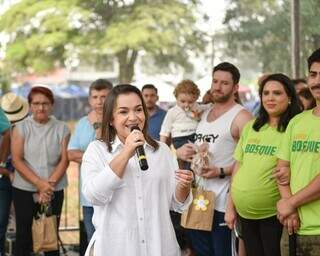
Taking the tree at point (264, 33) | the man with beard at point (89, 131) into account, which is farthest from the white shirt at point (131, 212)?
the tree at point (264, 33)

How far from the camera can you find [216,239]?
4078mm

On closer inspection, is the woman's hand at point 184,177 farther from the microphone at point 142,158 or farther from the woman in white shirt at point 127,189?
the microphone at point 142,158

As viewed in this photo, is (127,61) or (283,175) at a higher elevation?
(127,61)

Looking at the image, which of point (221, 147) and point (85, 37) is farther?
point (85, 37)

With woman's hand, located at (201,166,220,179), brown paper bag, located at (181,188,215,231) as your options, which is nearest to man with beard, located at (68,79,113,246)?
brown paper bag, located at (181,188,215,231)

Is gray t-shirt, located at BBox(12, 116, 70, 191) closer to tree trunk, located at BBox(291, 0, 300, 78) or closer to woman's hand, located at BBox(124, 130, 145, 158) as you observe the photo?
woman's hand, located at BBox(124, 130, 145, 158)

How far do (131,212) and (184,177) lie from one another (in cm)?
30

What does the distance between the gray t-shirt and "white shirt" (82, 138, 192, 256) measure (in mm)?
2212

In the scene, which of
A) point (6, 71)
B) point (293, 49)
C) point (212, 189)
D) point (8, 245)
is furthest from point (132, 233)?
point (6, 71)

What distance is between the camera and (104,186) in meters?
2.41

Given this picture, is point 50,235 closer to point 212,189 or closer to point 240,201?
point 212,189

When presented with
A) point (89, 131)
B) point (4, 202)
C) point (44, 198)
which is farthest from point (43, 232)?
point (89, 131)

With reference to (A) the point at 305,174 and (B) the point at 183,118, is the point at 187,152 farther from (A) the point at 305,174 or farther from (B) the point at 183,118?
(A) the point at 305,174

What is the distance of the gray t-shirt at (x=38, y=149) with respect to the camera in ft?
15.4
